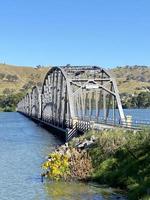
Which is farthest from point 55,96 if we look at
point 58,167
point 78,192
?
point 78,192

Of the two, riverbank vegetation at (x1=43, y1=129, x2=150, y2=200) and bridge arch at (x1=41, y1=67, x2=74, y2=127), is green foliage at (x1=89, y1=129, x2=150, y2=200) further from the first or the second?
bridge arch at (x1=41, y1=67, x2=74, y2=127)

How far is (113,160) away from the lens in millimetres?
32344

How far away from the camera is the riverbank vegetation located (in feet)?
94.0

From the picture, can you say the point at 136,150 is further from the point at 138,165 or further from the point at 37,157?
the point at 37,157

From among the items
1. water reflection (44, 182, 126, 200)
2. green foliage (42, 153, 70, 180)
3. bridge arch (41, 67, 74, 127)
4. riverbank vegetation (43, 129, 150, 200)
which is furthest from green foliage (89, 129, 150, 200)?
bridge arch (41, 67, 74, 127)

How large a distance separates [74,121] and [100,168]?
106 ft

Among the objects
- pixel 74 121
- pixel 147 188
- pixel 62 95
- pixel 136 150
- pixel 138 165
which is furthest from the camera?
pixel 62 95

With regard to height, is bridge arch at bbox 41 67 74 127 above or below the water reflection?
above

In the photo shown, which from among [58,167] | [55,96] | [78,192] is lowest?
[78,192]

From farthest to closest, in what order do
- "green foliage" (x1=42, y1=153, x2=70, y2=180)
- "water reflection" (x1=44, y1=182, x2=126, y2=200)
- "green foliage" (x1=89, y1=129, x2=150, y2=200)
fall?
"green foliage" (x1=42, y1=153, x2=70, y2=180) < "water reflection" (x1=44, y1=182, x2=126, y2=200) < "green foliage" (x1=89, y1=129, x2=150, y2=200)

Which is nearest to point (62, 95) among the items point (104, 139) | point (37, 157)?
point (37, 157)

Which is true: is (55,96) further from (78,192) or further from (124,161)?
(78,192)

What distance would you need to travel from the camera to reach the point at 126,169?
97.4 ft

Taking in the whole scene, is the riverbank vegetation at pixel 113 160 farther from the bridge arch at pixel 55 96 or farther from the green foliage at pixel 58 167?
the bridge arch at pixel 55 96
